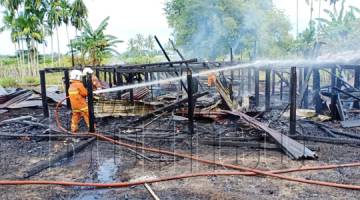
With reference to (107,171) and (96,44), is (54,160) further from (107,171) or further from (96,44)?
(96,44)

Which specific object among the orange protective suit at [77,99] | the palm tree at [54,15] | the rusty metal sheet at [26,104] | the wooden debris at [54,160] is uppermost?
the palm tree at [54,15]

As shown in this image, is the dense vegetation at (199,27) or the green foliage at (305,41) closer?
the green foliage at (305,41)

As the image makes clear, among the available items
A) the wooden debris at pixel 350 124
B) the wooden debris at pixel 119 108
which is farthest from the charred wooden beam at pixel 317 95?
the wooden debris at pixel 119 108

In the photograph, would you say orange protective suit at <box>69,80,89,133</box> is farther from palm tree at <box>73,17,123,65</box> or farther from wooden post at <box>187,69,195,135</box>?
palm tree at <box>73,17,123,65</box>

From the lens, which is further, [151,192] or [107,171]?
[107,171]

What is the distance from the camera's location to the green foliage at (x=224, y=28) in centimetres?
3119

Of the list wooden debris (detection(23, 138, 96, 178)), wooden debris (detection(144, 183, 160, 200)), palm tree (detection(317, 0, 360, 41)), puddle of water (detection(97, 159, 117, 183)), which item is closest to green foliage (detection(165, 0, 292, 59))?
palm tree (detection(317, 0, 360, 41))

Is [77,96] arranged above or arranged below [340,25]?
below

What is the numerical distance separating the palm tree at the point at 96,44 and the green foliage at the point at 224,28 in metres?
8.97

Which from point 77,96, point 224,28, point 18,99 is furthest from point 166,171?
point 224,28

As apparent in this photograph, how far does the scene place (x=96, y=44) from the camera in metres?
25.0

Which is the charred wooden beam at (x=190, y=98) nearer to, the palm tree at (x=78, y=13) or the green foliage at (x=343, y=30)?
the green foliage at (x=343, y=30)

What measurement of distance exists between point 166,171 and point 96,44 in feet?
68.0

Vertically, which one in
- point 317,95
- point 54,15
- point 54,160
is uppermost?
point 54,15
